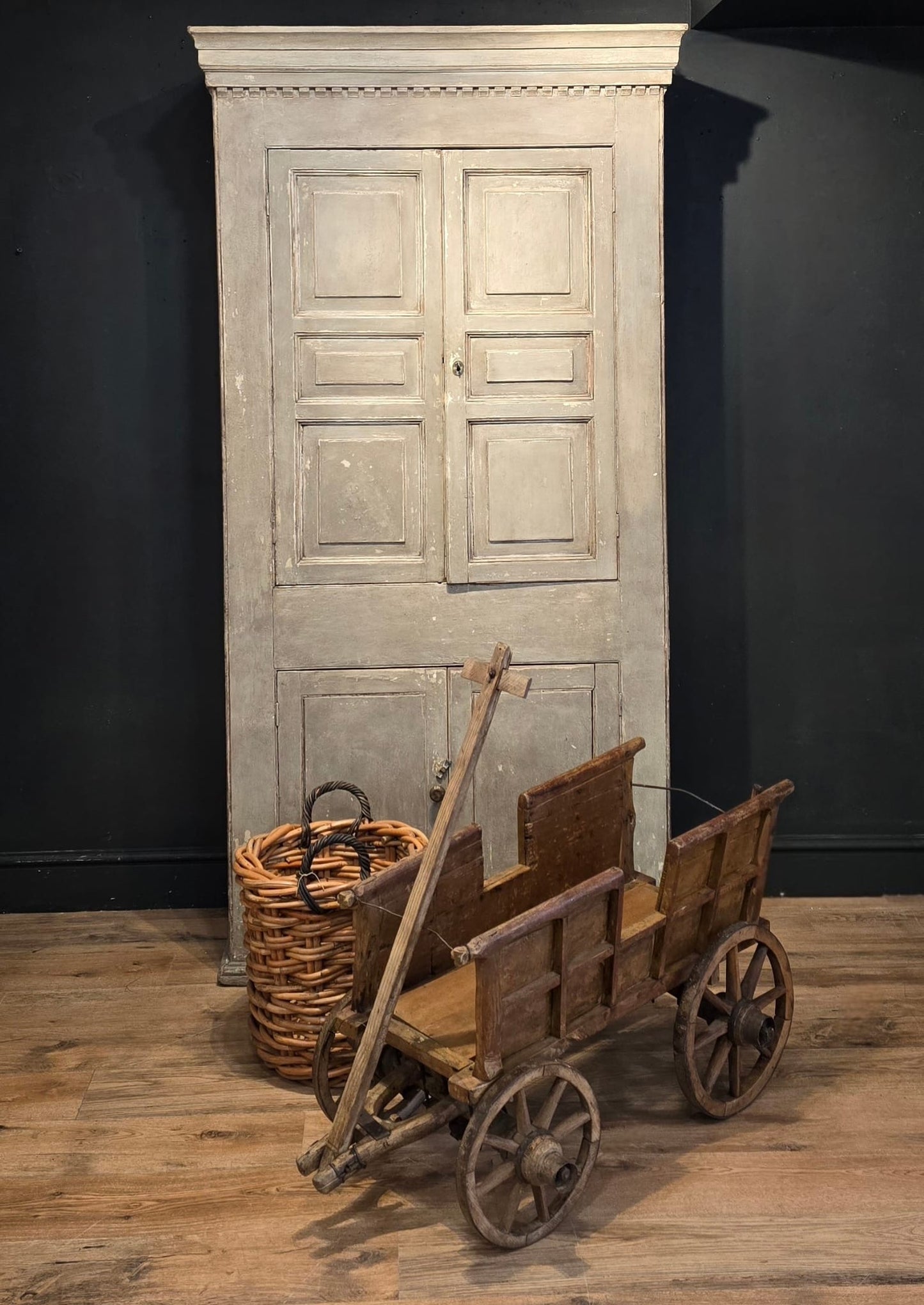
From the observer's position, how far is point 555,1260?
2.46 m

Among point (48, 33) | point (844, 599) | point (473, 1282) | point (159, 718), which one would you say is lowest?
point (473, 1282)

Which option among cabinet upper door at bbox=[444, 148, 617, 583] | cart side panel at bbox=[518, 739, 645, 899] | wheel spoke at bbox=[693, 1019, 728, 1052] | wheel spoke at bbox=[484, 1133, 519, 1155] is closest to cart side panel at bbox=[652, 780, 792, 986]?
wheel spoke at bbox=[693, 1019, 728, 1052]

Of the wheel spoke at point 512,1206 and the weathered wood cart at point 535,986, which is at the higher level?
the weathered wood cart at point 535,986

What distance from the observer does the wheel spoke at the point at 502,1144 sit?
7.92 ft

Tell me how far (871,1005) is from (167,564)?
2.52 meters

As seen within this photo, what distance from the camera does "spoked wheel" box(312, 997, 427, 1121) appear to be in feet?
8.55

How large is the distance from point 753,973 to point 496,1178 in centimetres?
89

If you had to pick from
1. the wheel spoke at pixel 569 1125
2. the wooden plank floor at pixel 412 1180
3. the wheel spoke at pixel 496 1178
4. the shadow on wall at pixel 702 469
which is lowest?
the wooden plank floor at pixel 412 1180

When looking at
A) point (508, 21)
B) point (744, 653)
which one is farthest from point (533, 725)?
point (508, 21)

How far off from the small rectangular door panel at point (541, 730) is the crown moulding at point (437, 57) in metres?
1.68

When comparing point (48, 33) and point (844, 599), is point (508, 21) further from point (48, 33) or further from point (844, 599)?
point (844, 599)

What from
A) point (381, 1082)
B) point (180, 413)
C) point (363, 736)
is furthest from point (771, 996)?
point (180, 413)

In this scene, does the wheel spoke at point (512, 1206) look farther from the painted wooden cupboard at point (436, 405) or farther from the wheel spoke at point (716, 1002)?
the painted wooden cupboard at point (436, 405)

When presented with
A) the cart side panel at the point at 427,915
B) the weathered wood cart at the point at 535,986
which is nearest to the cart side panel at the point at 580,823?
the weathered wood cart at the point at 535,986
